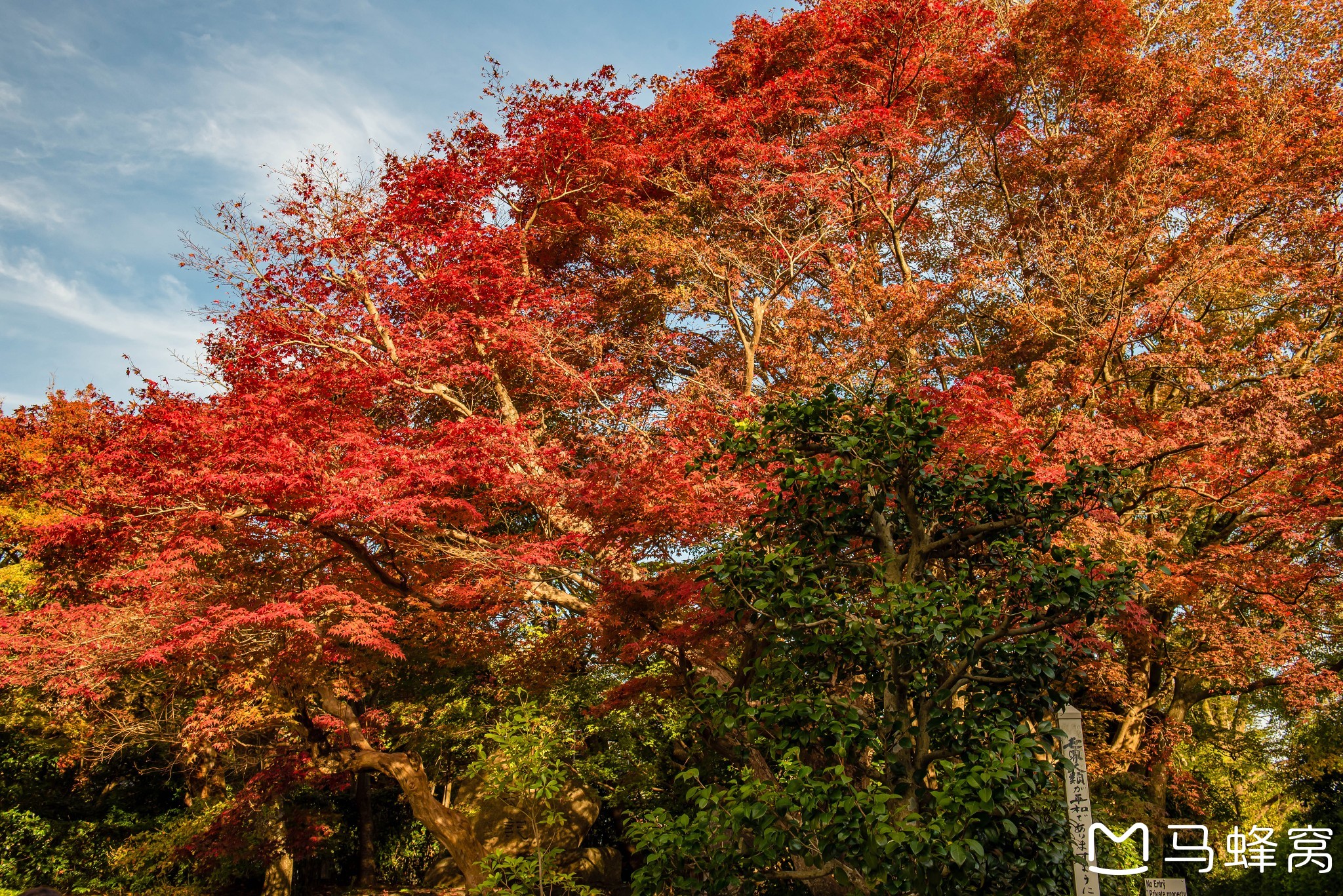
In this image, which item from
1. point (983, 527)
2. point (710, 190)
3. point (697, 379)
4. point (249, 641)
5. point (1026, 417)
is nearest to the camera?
point (983, 527)

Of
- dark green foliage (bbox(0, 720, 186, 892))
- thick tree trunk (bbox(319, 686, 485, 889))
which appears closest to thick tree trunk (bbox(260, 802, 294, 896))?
dark green foliage (bbox(0, 720, 186, 892))

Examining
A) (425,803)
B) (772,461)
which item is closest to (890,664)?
(772,461)

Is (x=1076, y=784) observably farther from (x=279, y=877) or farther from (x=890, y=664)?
(x=279, y=877)

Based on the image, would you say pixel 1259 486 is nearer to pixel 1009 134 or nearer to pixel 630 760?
pixel 1009 134

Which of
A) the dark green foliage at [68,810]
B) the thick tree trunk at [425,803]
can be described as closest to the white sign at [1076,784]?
the thick tree trunk at [425,803]

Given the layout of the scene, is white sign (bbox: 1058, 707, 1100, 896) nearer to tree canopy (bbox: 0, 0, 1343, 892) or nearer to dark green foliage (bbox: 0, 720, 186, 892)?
tree canopy (bbox: 0, 0, 1343, 892)

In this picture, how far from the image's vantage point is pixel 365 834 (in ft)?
41.9

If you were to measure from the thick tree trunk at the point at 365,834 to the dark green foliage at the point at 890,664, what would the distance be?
10.5 metres

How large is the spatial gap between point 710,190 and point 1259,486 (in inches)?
309

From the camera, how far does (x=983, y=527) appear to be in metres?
4.07

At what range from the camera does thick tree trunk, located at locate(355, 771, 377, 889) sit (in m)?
12.6

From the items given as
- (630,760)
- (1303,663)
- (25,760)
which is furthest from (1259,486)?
(25,760)

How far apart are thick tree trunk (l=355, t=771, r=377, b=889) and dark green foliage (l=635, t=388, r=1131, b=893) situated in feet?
34.5

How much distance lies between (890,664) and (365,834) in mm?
11960
